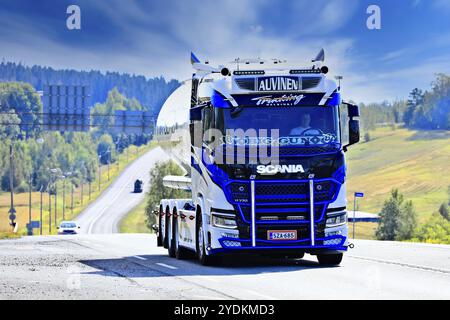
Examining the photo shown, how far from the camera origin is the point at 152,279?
15930 mm

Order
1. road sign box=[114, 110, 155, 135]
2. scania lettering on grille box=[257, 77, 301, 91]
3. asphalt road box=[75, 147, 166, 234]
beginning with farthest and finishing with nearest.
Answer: asphalt road box=[75, 147, 166, 234], road sign box=[114, 110, 155, 135], scania lettering on grille box=[257, 77, 301, 91]

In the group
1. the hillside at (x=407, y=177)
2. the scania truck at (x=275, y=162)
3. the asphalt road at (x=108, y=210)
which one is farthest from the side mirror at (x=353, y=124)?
the hillside at (x=407, y=177)

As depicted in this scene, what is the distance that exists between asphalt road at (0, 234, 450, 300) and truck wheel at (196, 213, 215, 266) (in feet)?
0.65

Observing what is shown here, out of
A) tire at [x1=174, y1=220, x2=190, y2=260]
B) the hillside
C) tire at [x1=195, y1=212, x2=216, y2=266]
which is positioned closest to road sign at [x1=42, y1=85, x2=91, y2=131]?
tire at [x1=174, y1=220, x2=190, y2=260]

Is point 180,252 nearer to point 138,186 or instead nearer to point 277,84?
→ point 277,84

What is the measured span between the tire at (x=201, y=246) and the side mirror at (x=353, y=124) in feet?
10.3

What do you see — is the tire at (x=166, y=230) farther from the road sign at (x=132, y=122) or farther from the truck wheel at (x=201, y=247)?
the road sign at (x=132, y=122)

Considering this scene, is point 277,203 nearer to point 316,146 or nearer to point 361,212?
point 316,146

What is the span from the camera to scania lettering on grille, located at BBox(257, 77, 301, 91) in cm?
1912

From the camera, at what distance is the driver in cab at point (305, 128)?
18.9 meters

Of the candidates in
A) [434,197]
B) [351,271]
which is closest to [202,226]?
[351,271]

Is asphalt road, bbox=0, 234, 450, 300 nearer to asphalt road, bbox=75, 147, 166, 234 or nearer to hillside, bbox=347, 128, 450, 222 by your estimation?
asphalt road, bbox=75, 147, 166, 234
